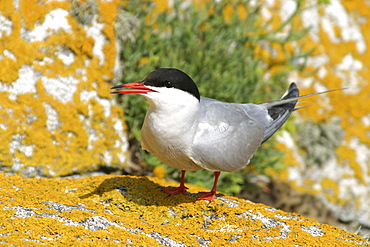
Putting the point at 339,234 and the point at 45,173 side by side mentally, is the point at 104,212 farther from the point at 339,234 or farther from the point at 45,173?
the point at 339,234

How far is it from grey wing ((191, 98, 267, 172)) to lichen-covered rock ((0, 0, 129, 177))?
1262mm

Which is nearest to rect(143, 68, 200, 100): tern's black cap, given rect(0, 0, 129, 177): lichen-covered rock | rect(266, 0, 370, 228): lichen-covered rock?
rect(0, 0, 129, 177): lichen-covered rock

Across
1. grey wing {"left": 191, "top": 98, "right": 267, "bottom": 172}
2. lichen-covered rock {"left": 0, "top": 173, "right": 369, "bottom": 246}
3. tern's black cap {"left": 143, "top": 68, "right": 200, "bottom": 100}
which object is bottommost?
lichen-covered rock {"left": 0, "top": 173, "right": 369, "bottom": 246}

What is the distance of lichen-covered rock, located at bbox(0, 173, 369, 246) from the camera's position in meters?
2.21

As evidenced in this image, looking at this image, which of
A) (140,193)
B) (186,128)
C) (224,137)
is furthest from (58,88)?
(224,137)

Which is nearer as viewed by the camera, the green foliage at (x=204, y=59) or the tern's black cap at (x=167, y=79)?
the tern's black cap at (x=167, y=79)

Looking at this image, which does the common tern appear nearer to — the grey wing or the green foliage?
the grey wing

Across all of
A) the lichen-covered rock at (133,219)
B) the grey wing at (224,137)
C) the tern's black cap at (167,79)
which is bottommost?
→ the lichen-covered rock at (133,219)

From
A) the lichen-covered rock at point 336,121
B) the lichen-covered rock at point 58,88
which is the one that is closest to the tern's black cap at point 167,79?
the lichen-covered rock at point 58,88

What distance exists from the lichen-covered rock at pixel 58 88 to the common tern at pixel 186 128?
991 millimetres

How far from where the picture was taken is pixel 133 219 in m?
2.68

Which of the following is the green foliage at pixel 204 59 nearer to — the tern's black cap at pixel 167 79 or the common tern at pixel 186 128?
the common tern at pixel 186 128

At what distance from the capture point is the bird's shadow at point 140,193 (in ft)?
10.1

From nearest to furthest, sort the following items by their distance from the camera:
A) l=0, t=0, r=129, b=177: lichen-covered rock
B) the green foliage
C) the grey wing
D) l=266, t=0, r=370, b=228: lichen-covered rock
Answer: the grey wing, l=0, t=0, r=129, b=177: lichen-covered rock, the green foliage, l=266, t=0, r=370, b=228: lichen-covered rock
